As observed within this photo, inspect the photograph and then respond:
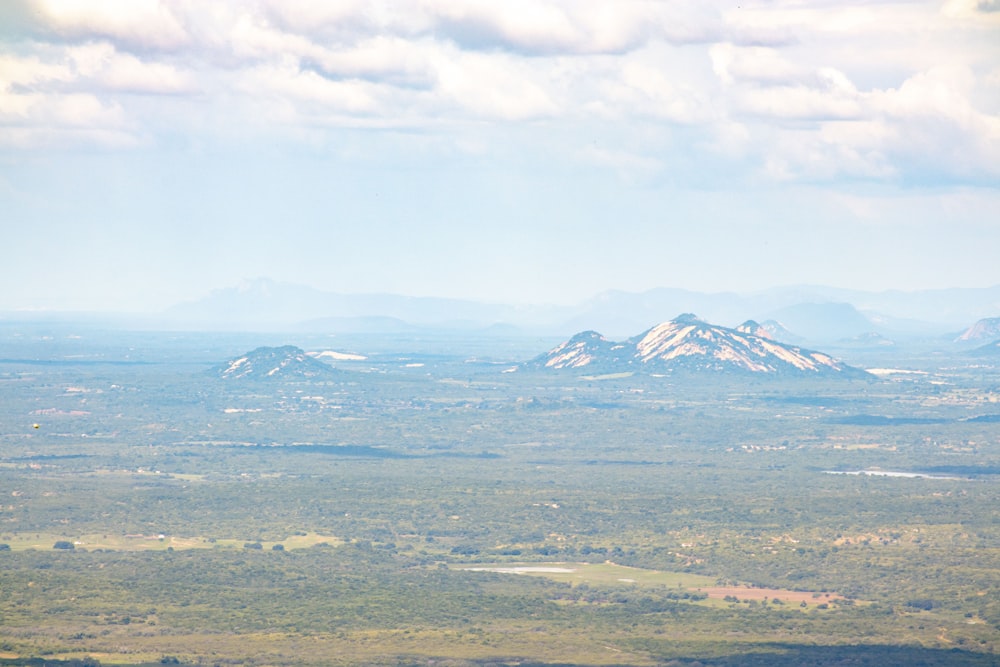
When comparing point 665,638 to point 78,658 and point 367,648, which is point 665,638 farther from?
point 78,658

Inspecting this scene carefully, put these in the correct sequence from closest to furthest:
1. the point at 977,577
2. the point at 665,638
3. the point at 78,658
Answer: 1. the point at 78,658
2. the point at 665,638
3. the point at 977,577

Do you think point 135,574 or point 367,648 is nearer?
point 367,648

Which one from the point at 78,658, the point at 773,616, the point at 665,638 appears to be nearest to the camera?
the point at 78,658

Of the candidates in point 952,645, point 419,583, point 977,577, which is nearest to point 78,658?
point 419,583

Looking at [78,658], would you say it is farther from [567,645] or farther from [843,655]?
[843,655]

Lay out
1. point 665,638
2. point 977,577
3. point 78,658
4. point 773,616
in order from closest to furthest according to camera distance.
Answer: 1. point 78,658
2. point 665,638
3. point 773,616
4. point 977,577

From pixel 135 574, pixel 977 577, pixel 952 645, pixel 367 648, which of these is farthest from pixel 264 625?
pixel 977 577

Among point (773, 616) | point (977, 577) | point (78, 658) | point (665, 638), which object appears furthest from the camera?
point (977, 577)

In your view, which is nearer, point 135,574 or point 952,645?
point 952,645
